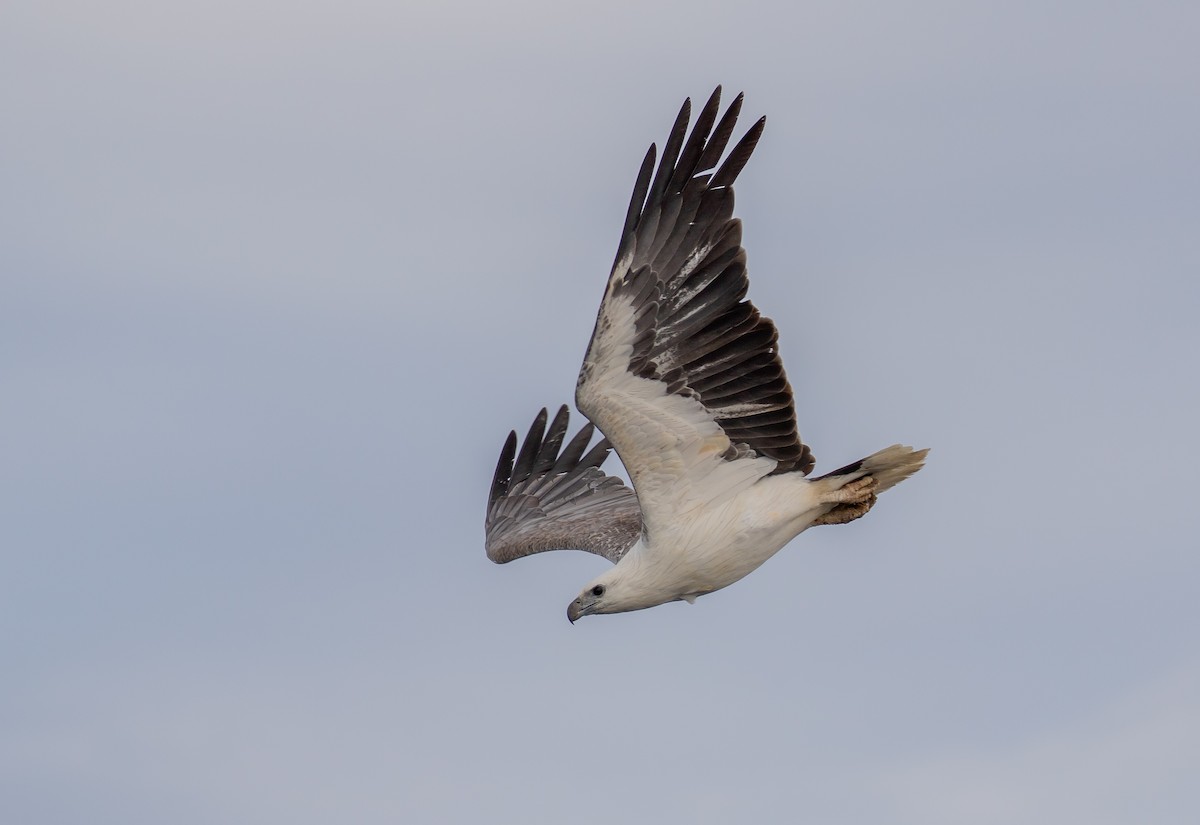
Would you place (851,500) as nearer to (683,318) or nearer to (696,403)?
(696,403)

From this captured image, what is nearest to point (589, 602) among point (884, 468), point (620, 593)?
point (620, 593)

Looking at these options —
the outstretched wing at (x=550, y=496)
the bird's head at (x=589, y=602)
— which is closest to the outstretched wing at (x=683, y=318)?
the bird's head at (x=589, y=602)

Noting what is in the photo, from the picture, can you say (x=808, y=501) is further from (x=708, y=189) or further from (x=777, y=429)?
(x=708, y=189)

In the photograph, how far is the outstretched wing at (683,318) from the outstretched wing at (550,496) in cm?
440

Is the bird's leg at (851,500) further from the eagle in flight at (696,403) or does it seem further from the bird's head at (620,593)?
the bird's head at (620,593)

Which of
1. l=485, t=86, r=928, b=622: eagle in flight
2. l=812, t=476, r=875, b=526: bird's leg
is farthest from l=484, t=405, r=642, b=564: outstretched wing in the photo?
l=812, t=476, r=875, b=526: bird's leg

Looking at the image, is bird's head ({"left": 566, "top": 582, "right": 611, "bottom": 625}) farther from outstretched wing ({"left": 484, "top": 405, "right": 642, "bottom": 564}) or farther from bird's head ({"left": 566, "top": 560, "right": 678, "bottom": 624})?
outstretched wing ({"left": 484, "top": 405, "right": 642, "bottom": 564})

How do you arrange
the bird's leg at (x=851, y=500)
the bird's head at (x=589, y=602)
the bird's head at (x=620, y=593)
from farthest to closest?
1. the bird's head at (x=589, y=602)
2. the bird's head at (x=620, y=593)
3. the bird's leg at (x=851, y=500)

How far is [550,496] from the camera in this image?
20859 mm

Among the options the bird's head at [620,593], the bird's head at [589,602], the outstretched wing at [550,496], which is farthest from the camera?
the outstretched wing at [550,496]

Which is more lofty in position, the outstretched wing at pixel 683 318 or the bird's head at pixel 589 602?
the outstretched wing at pixel 683 318

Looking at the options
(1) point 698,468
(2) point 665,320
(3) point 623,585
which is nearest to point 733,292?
(2) point 665,320

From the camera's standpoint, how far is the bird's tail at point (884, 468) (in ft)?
50.0

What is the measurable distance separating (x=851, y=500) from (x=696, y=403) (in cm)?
144
